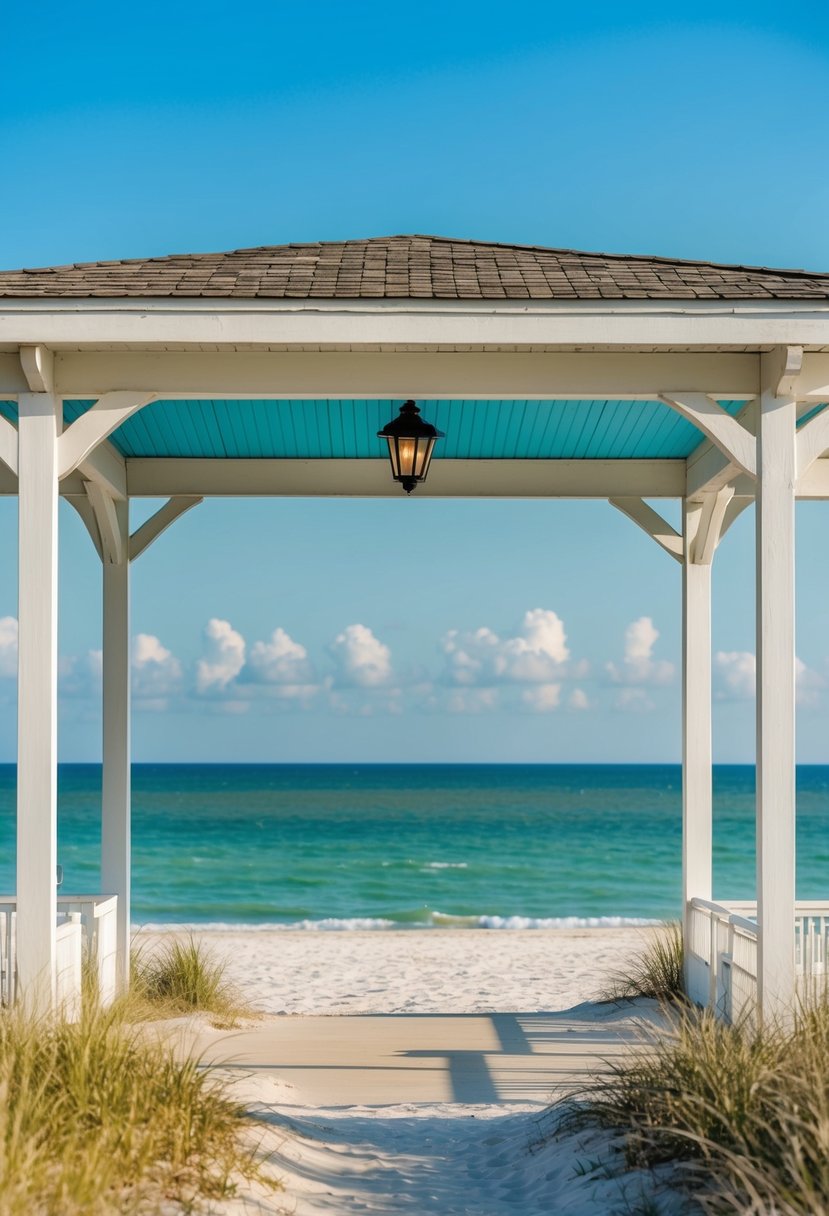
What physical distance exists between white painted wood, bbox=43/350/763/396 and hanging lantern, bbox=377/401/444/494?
0.25 meters

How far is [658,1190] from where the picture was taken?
4.15 m

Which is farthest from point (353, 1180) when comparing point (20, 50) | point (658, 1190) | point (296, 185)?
point (296, 185)

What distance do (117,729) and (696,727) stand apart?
4022 millimetres

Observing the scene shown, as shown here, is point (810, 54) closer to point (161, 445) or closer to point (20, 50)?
point (20, 50)

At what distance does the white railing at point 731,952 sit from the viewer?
6797 millimetres

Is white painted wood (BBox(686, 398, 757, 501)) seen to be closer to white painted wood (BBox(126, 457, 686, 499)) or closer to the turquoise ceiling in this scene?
the turquoise ceiling

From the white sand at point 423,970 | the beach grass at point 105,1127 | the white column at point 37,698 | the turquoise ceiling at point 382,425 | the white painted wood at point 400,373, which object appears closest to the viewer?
the beach grass at point 105,1127

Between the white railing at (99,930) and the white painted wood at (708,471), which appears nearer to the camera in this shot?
the white painted wood at (708,471)

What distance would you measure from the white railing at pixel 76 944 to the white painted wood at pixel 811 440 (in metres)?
4.23

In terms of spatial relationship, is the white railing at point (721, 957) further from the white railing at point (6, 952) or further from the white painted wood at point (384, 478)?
the white railing at point (6, 952)

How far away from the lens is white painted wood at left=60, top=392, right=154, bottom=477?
5.98 m

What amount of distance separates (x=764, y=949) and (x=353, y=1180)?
2195 mm

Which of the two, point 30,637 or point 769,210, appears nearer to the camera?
point 30,637

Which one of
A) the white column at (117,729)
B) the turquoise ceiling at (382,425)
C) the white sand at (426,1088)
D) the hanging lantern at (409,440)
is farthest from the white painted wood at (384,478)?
the white sand at (426,1088)
